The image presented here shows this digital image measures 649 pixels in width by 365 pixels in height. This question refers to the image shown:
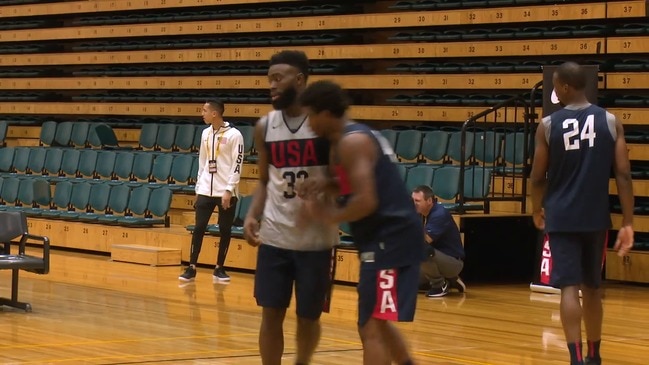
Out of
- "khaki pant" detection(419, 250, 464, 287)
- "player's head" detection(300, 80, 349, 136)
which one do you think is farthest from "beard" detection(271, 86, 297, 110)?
"khaki pant" detection(419, 250, 464, 287)

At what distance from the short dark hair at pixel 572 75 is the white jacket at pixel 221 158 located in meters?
5.27

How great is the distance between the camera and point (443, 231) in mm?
9727

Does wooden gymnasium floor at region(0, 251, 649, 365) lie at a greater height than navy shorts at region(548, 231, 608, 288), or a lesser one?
lesser

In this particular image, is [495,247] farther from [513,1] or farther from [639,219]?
[513,1]

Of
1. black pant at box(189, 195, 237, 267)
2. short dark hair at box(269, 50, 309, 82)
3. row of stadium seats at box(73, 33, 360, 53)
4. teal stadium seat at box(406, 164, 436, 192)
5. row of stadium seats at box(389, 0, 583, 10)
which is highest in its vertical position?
row of stadium seats at box(389, 0, 583, 10)

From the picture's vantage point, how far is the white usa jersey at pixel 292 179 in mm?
4934

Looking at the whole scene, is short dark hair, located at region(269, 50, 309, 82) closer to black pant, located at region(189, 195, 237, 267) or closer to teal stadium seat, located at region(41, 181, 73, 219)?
black pant, located at region(189, 195, 237, 267)

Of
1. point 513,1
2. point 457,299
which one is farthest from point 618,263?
point 513,1

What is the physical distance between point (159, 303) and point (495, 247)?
3596 mm

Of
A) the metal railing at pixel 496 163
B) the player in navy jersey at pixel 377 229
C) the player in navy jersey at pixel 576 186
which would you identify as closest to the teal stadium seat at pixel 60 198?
the metal railing at pixel 496 163

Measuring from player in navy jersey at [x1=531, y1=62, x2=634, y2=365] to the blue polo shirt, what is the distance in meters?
3.99

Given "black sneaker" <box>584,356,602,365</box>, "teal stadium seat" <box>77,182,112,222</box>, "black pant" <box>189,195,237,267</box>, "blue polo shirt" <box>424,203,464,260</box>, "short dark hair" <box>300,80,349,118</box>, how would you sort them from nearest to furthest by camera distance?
"short dark hair" <box>300,80,349,118</box>, "black sneaker" <box>584,356,602,365</box>, "blue polo shirt" <box>424,203,464,260</box>, "black pant" <box>189,195,237,267</box>, "teal stadium seat" <box>77,182,112,222</box>

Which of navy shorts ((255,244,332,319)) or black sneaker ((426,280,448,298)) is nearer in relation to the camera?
navy shorts ((255,244,332,319))

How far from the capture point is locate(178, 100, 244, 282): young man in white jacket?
1058 centimetres
